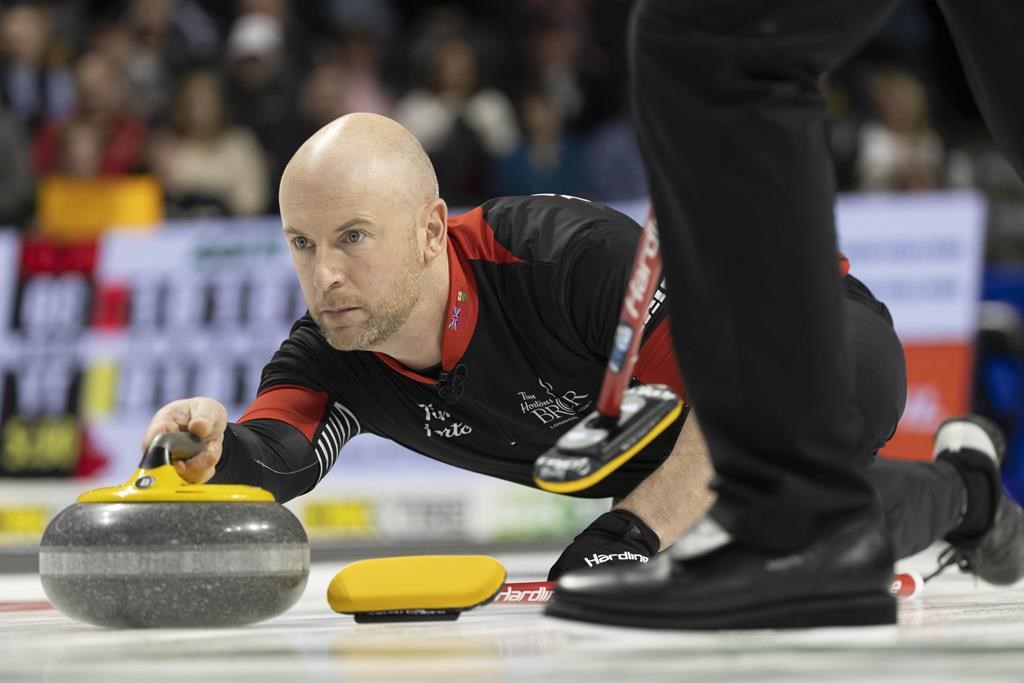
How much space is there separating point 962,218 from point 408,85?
486cm

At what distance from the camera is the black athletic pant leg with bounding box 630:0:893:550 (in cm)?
186

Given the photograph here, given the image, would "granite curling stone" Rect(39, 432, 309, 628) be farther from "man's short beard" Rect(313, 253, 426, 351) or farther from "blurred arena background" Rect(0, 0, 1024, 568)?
"blurred arena background" Rect(0, 0, 1024, 568)

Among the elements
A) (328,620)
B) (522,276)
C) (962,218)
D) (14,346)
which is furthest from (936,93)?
(328,620)

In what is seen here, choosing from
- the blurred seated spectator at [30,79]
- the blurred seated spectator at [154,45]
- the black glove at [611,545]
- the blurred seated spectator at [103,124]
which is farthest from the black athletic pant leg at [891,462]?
the blurred seated spectator at [30,79]

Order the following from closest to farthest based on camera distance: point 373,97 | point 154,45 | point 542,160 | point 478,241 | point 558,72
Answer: point 478,241 < point 542,160 < point 373,97 < point 154,45 < point 558,72

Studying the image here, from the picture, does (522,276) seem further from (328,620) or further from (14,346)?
(14,346)

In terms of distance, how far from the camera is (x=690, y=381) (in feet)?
6.39

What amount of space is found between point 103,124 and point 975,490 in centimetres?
668

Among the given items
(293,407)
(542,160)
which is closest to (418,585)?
(293,407)

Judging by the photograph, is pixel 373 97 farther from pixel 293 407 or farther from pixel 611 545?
pixel 611 545

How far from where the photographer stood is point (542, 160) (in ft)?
29.8

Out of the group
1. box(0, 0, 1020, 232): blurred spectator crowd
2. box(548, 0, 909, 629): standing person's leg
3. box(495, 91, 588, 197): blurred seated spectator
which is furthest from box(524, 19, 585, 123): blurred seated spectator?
box(548, 0, 909, 629): standing person's leg

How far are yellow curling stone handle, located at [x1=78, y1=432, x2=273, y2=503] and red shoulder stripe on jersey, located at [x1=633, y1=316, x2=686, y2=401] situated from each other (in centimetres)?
91

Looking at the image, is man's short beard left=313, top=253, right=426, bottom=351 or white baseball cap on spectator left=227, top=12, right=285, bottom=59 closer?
man's short beard left=313, top=253, right=426, bottom=351
